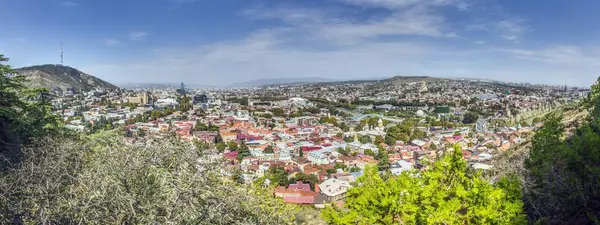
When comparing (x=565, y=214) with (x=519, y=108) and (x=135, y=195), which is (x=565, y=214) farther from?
(x=519, y=108)

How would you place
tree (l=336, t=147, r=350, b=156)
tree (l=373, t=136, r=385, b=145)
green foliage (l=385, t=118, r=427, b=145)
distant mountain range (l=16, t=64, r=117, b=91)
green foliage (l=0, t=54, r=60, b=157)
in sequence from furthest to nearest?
distant mountain range (l=16, t=64, r=117, b=91), green foliage (l=385, t=118, r=427, b=145), tree (l=373, t=136, r=385, b=145), tree (l=336, t=147, r=350, b=156), green foliage (l=0, t=54, r=60, b=157)

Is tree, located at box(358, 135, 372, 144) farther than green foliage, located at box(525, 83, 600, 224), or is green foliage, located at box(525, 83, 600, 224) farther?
tree, located at box(358, 135, 372, 144)

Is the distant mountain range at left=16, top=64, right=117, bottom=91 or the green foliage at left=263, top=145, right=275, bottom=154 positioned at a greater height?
the distant mountain range at left=16, top=64, right=117, bottom=91

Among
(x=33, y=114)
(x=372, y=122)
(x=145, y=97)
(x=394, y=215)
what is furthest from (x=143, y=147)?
(x=145, y=97)

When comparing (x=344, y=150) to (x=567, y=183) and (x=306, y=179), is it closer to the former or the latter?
(x=306, y=179)

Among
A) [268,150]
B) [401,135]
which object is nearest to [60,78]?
[268,150]

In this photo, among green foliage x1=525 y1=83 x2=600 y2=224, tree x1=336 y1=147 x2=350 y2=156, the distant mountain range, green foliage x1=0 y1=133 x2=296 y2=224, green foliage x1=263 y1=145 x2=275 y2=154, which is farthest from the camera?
the distant mountain range

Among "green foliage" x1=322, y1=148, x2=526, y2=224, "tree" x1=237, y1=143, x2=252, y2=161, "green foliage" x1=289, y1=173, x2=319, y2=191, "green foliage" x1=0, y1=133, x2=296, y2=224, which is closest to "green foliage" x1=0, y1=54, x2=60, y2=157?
"green foliage" x1=0, y1=133, x2=296, y2=224

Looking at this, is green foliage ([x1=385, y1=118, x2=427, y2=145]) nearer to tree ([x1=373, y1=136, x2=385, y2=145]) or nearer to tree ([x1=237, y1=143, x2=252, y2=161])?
tree ([x1=373, y1=136, x2=385, y2=145])
